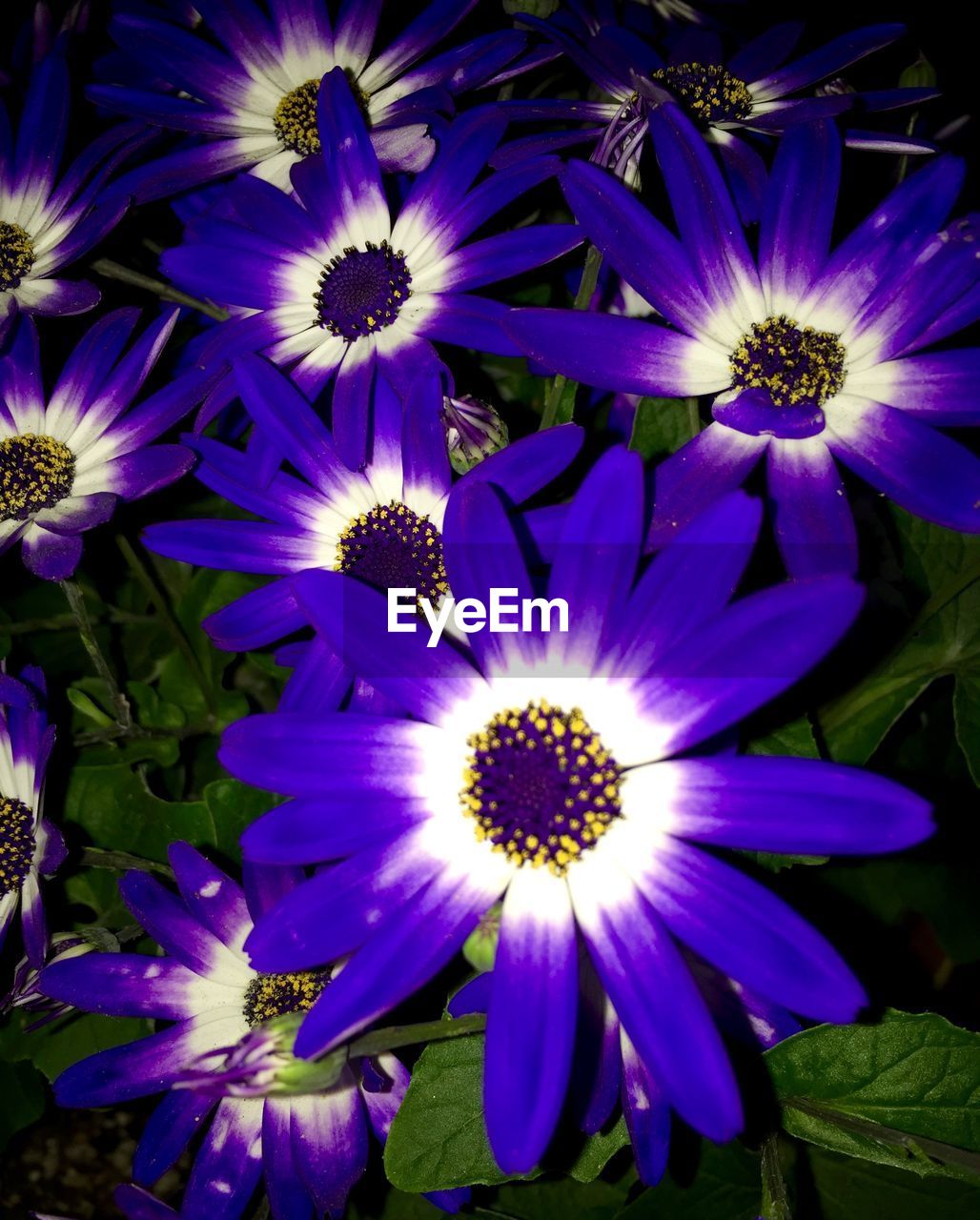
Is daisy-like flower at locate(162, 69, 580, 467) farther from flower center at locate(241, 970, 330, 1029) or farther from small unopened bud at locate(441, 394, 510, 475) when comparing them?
flower center at locate(241, 970, 330, 1029)

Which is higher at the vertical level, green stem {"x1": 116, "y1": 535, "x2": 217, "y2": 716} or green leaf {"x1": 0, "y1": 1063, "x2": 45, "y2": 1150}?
green stem {"x1": 116, "y1": 535, "x2": 217, "y2": 716}

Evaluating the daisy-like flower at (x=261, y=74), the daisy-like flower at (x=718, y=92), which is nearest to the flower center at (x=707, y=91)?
the daisy-like flower at (x=718, y=92)

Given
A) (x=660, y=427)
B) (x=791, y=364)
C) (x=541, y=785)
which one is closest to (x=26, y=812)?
(x=541, y=785)

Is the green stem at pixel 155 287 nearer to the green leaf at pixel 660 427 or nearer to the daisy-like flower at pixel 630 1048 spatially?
the green leaf at pixel 660 427

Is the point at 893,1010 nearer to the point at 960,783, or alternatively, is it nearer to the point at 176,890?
the point at 960,783

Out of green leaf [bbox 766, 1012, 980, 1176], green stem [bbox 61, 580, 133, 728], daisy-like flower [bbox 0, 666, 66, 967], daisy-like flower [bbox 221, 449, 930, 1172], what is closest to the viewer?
daisy-like flower [bbox 221, 449, 930, 1172]

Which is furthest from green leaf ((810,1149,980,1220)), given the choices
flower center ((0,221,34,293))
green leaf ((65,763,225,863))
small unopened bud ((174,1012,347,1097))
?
flower center ((0,221,34,293))
